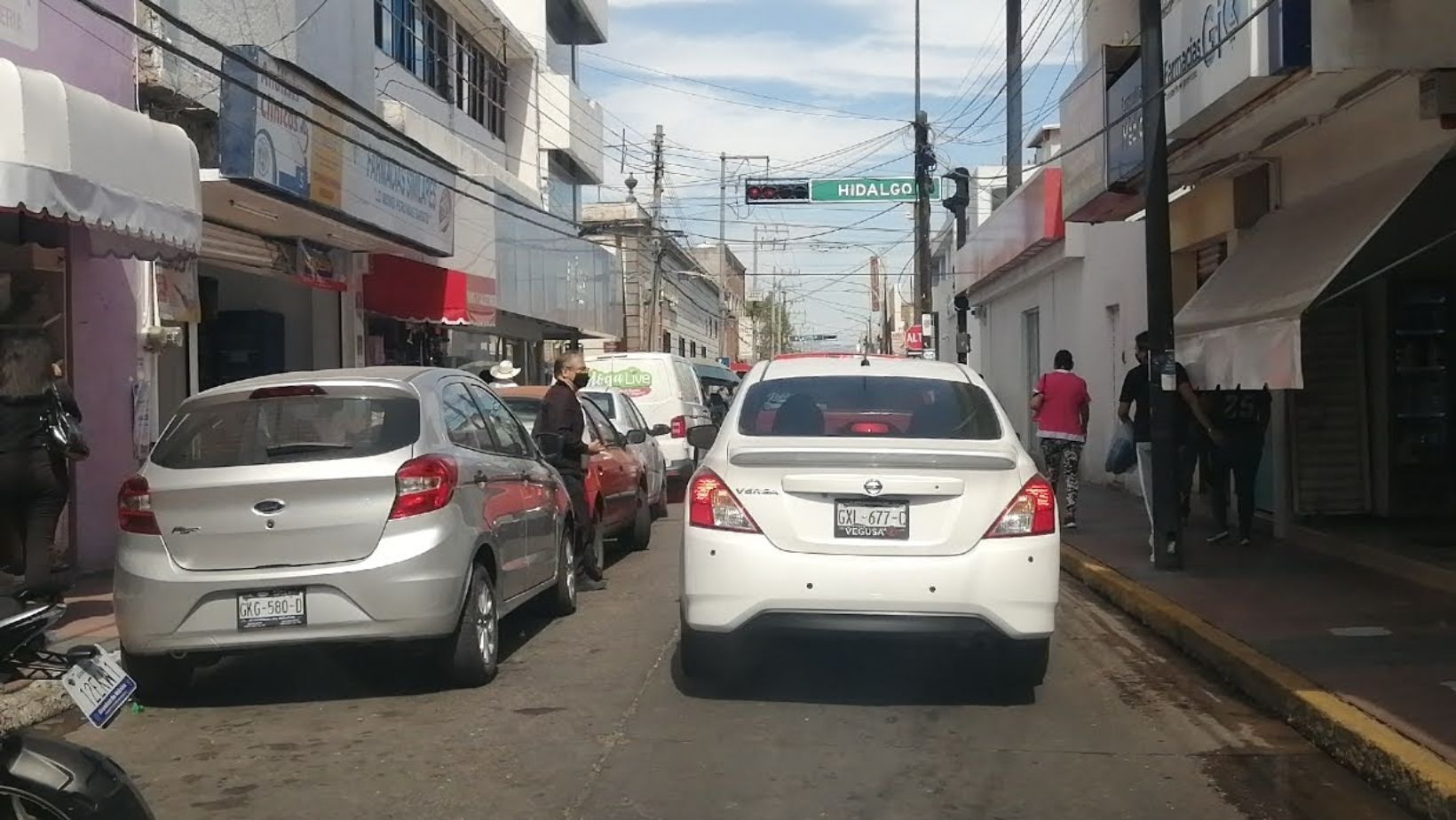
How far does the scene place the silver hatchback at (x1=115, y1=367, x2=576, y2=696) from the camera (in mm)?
6684

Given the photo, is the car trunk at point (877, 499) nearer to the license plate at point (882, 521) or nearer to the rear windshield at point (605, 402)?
the license plate at point (882, 521)

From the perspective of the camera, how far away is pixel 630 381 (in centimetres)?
1927

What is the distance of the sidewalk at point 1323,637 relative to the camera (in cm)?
578

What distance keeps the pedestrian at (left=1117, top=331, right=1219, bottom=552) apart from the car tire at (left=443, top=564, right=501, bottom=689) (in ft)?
18.8

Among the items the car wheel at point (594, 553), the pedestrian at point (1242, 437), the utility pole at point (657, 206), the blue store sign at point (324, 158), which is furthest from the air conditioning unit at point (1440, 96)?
the utility pole at point (657, 206)

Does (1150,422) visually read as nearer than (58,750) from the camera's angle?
No

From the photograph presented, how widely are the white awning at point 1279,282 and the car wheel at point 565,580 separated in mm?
4919

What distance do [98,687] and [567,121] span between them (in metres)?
29.9

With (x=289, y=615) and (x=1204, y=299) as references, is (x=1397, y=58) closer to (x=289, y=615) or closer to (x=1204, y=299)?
(x=1204, y=299)

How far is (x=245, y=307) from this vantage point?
18000 mm

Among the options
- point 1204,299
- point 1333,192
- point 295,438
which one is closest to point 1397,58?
point 1333,192

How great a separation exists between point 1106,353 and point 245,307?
1133 centimetres

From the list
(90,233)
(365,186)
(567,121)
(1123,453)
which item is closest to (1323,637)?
A: (1123,453)

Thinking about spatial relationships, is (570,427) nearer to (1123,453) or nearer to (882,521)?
(882,521)
